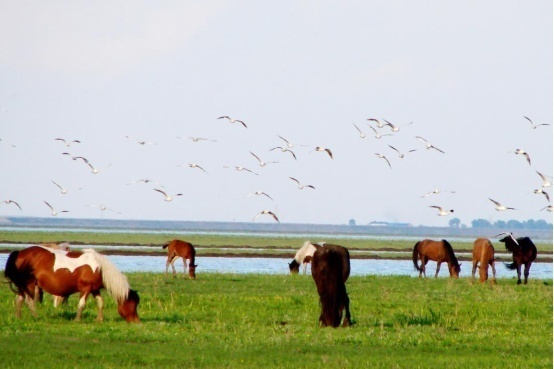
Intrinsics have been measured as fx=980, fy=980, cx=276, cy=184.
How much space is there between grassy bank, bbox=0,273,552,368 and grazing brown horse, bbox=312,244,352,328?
379mm

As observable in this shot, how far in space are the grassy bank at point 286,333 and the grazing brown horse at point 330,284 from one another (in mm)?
379

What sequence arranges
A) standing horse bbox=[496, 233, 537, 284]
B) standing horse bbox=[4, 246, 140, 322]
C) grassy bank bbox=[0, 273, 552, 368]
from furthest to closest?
standing horse bbox=[496, 233, 537, 284]
standing horse bbox=[4, 246, 140, 322]
grassy bank bbox=[0, 273, 552, 368]

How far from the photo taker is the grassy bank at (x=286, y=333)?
14359mm

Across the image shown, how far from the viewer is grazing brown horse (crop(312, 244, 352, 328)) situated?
18109mm

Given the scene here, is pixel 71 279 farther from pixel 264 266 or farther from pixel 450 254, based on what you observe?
pixel 264 266

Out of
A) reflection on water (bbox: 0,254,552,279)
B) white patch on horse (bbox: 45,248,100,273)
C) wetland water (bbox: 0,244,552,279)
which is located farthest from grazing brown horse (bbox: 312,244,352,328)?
reflection on water (bbox: 0,254,552,279)

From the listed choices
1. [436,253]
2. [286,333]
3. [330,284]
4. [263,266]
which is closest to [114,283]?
[286,333]

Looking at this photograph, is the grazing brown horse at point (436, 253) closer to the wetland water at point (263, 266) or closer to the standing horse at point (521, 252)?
the standing horse at point (521, 252)

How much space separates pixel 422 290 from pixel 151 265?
20556 millimetres

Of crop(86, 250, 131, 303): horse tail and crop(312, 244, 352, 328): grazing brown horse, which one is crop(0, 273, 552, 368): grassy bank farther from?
crop(86, 250, 131, 303): horse tail

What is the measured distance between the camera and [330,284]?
1820cm

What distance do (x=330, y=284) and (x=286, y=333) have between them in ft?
5.32

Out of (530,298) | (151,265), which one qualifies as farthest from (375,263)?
(530,298)

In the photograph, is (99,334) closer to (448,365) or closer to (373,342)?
(373,342)
